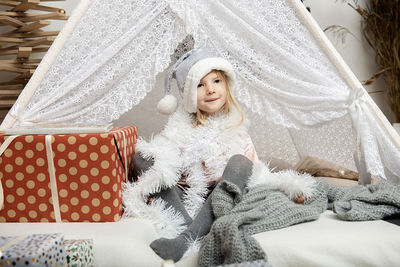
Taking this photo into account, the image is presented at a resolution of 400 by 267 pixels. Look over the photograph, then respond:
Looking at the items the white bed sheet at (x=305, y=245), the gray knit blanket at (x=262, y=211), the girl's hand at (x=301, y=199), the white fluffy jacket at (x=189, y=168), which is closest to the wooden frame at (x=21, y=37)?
the white fluffy jacket at (x=189, y=168)

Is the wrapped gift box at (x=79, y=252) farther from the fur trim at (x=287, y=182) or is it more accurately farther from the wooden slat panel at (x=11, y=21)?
the wooden slat panel at (x=11, y=21)

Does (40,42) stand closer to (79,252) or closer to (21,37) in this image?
(21,37)

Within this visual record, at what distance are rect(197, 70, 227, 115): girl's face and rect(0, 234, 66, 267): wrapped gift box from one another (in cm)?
76

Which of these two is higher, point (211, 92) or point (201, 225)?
point (211, 92)

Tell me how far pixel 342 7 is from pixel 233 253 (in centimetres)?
215

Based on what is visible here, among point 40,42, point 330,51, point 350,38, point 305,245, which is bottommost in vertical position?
point 305,245

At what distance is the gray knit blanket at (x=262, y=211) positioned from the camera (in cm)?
99

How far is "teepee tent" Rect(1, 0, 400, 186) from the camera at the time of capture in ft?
4.56

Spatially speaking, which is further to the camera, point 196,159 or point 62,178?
point 196,159

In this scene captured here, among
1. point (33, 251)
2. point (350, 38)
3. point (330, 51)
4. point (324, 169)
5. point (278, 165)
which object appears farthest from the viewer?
point (350, 38)

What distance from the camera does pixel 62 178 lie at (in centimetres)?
124

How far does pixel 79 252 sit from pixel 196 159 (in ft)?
1.93

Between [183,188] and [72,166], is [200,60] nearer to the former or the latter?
[183,188]

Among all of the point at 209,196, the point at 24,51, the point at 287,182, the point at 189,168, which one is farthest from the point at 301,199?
the point at 24,51
